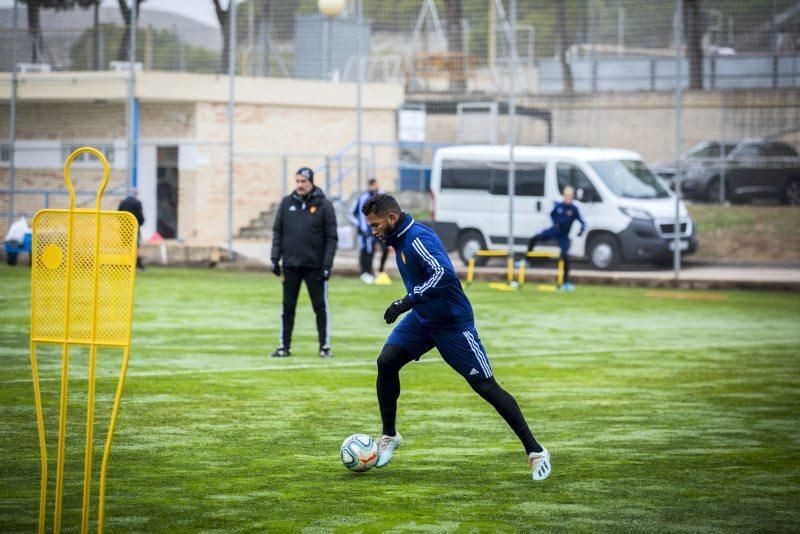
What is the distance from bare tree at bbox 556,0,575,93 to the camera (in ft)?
99.0

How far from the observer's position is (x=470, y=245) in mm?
29031

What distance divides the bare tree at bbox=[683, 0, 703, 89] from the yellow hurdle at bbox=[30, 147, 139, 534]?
79.4 feet

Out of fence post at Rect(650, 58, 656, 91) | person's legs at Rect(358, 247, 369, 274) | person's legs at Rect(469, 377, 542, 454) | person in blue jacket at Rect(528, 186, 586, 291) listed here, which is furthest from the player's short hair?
fence post at Rect(650, 58, 656, 91)

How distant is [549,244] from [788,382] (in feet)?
48.6

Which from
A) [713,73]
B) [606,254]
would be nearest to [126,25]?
[606,254]

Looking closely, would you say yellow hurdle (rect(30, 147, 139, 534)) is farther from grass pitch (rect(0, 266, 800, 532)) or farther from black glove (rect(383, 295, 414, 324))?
black glove (rect(383, 295, 414, 324))

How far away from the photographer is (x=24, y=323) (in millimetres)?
17688

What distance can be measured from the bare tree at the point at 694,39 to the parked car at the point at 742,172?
1690mm

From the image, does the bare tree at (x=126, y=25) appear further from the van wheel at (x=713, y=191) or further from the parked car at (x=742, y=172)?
the van wheel at (x=713, y=191)

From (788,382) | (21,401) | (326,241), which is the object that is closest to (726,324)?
(788,382)

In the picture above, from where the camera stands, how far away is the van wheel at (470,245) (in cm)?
2898

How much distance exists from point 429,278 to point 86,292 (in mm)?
2558

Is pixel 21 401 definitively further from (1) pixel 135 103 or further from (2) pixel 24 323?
(1) pixel 135 103

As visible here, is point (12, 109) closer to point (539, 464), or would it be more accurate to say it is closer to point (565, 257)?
point (565, 257)
